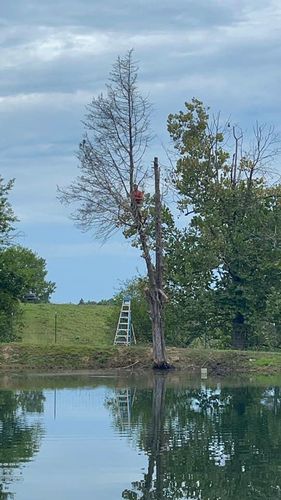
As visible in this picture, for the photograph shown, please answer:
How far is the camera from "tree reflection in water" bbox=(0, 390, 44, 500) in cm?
1313

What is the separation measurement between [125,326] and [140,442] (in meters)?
24.1

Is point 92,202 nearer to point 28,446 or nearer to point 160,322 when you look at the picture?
point 160,322

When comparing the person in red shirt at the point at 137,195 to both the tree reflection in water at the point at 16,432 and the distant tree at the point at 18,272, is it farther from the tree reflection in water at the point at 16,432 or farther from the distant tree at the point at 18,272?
the tree reflection in water at the point at 16,432

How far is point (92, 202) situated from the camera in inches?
1275

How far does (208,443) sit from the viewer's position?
16.0m

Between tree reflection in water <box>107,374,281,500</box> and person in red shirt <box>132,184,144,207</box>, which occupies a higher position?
person in red shirt <box>132,184,144,207</box>

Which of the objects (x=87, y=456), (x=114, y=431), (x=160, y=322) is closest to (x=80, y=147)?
(x=160, y=322)

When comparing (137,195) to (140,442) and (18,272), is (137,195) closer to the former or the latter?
(18,272)

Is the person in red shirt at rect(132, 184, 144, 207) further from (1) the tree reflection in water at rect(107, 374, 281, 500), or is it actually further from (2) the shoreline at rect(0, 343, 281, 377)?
(1) the tree reflection in water at rect(107, 374, 281, 500)

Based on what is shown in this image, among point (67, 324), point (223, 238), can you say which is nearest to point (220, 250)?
point (223, 238)

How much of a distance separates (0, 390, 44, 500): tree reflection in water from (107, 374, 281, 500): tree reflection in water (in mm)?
1707

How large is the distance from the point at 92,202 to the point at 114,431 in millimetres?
15440

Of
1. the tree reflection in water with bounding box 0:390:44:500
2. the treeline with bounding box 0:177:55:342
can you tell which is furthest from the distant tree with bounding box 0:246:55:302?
the tree reflection in water with bounding box 0:390:44:500

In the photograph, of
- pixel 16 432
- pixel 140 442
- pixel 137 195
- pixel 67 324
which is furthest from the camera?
pixel 67 324
